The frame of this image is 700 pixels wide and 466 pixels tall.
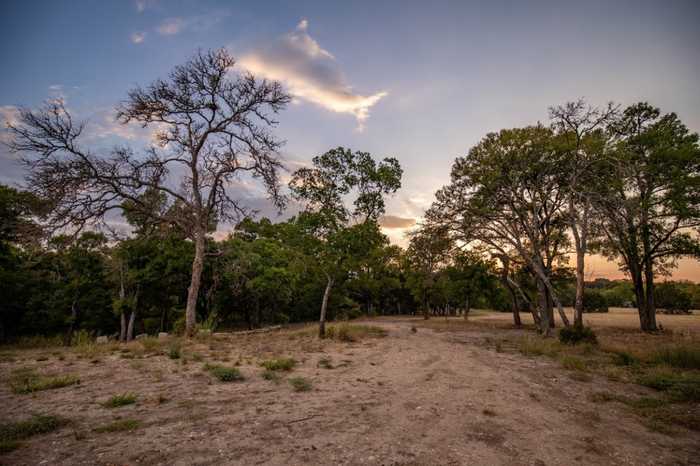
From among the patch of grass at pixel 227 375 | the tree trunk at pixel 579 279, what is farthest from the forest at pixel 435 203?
the patch of grass at pixel 227 375

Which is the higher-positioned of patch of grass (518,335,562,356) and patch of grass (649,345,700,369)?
patch of grass (649,345,700,369)

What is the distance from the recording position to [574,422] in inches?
209

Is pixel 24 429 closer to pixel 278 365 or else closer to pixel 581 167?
pixel 278 365

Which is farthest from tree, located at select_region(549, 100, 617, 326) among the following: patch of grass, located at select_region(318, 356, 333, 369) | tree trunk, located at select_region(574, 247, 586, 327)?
patch of grass, located at select_region(318, 356, 333, 369)

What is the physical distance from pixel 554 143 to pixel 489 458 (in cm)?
1703

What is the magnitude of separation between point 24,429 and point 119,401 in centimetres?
134

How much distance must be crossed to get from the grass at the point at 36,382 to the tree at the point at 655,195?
2224 centimetres

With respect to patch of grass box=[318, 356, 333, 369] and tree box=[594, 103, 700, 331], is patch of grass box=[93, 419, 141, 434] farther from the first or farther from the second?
tree box=[594, 103, 700, 331]

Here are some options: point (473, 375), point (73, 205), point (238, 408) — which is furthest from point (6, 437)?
point (73, 205)

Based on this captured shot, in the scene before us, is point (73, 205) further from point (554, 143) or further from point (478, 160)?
point (554, 143)

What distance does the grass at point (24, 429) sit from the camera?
146 inches

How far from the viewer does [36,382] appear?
6344 mm

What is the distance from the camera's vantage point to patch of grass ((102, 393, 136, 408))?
5350 mm

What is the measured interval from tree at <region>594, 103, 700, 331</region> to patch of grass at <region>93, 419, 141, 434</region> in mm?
20581
